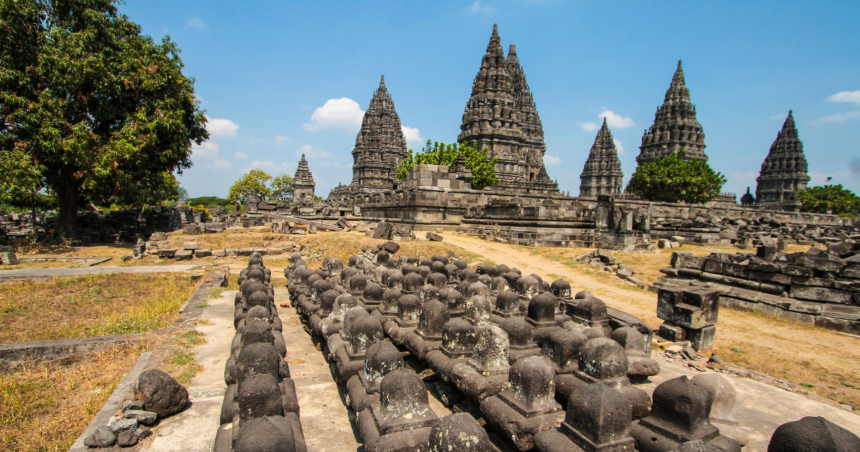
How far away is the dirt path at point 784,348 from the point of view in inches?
189

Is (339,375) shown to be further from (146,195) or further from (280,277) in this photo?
(146,195)

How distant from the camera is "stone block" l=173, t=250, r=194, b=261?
46.5 ft

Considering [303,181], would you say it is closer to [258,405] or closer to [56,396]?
[56,396]

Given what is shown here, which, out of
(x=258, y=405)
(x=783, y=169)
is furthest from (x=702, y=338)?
(x=783, y=169)

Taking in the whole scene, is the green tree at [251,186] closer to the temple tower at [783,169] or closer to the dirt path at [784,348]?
the dirt path at [784,348]

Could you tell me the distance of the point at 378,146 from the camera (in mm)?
58125

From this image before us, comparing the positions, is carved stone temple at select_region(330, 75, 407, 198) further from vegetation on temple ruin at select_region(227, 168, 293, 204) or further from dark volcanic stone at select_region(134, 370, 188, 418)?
dark volcanic stone at select_region(134, 370, 188, 418)

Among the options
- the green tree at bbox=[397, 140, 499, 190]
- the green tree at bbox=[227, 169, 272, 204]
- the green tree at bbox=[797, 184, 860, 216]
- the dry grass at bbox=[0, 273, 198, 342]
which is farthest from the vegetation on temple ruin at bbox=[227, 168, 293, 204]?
the green tree at bbox=[797, 184, 860, 216]

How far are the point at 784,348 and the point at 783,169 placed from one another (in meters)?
69.4

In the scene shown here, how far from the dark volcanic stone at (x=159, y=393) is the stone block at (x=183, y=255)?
40.6 feet

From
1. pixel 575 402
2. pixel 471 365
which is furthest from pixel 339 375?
pixel 575 402

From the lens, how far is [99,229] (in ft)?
70.3

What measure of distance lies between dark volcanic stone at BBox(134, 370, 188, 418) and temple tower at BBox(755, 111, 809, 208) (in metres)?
70.1

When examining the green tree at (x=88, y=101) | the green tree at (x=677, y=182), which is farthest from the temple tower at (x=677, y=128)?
the green tree at (x=88, y=101)
